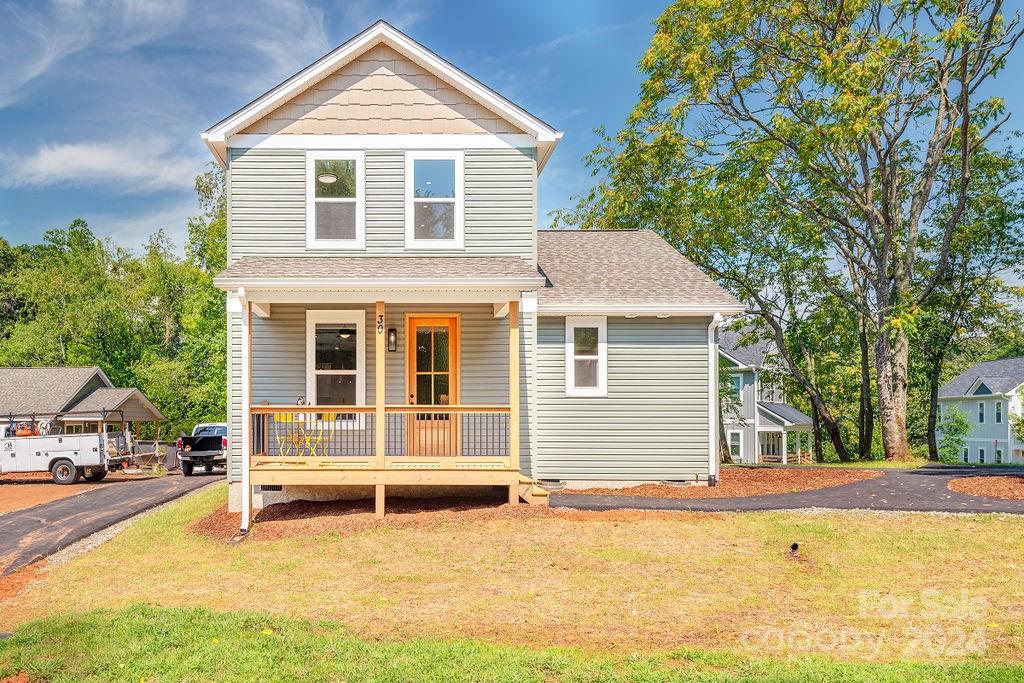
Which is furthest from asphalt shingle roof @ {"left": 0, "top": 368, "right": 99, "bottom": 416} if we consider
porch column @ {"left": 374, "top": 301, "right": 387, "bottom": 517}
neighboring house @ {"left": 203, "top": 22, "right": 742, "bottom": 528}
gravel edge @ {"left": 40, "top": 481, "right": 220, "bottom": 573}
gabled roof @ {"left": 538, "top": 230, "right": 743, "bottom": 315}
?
porch column @ {"left": 374, "top": 301, "right": 387, "bottom": 517}

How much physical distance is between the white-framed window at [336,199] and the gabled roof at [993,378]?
1381 inches

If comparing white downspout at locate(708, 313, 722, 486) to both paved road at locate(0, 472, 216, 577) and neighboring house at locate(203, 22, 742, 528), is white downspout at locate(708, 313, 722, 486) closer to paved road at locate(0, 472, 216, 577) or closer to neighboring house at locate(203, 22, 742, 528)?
neighboring house at locate(203, 22, 742, 528)

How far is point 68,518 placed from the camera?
13.5 metres

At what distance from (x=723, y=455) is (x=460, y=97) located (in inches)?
812

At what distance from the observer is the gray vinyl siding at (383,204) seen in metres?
A: 12.7

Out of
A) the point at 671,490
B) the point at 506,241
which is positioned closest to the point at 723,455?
the point at 671,490

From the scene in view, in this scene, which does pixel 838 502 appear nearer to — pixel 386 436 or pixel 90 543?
pixel 386 436

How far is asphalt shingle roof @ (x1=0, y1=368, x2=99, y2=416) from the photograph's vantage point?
3008 centimetres

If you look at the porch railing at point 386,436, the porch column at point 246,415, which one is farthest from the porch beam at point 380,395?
the porch column at point 246,415

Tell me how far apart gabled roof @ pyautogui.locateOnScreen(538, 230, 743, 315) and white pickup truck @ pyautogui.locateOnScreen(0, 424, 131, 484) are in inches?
580

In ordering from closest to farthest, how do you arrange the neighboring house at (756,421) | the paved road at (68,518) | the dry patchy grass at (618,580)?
the dry patchy grass at (618,580)
the paved road at (68,518)
the neighboring house at (756,421)

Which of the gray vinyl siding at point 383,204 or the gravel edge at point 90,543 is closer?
the gravel edge at point 90,543

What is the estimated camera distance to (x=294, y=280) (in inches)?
424

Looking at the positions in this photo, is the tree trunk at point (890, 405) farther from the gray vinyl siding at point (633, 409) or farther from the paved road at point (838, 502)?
the gray vinyl siding at point (633, 409)
